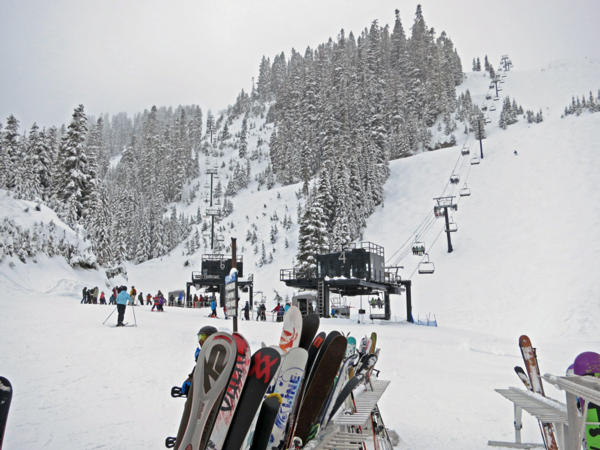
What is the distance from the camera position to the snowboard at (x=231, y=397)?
1968mm

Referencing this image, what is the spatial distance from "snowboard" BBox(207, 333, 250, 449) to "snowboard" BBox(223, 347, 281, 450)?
5 centimetres

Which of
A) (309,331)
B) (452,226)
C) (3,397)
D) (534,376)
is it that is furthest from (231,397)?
(452,226)

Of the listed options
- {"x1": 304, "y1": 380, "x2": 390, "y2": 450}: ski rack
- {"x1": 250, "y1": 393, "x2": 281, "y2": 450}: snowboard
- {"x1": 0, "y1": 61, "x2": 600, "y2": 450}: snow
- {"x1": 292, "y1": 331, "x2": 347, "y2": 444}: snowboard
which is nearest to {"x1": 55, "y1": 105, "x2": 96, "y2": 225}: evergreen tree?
{"x1": 0, "y1": 61, "x2": 600, "y2": 450}: snow

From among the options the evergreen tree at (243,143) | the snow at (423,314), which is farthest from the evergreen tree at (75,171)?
the evergreen tree at (243,143)

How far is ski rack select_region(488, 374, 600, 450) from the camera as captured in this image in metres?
1.92

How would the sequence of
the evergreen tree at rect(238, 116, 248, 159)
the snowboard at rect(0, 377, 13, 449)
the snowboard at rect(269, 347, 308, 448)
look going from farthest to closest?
the evergreen tree at rect(238, 116, 248, 159) < the snowboard at rect(269, 347, 308, 448) < the snowboard at rect(0, 377, 13, 449)

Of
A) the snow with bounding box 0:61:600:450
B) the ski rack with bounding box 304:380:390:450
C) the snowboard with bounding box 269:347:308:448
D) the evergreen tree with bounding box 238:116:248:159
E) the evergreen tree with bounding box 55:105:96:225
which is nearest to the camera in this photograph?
the snowboard with bounding box 269:347:308:448

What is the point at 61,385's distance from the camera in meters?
8.21

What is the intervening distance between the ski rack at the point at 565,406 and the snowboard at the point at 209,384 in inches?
57.5

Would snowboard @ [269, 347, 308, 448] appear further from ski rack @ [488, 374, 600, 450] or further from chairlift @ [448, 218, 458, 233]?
chairlift @ [448, 218, 458, 233]

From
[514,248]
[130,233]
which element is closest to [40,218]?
[514,248]

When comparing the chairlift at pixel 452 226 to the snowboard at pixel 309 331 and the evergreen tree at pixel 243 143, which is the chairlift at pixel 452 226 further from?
the evergreen tree at pixel 243 143

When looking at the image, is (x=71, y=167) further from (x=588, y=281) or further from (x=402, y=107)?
(x=402, y=107)

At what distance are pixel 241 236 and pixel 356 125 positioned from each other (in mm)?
29529
